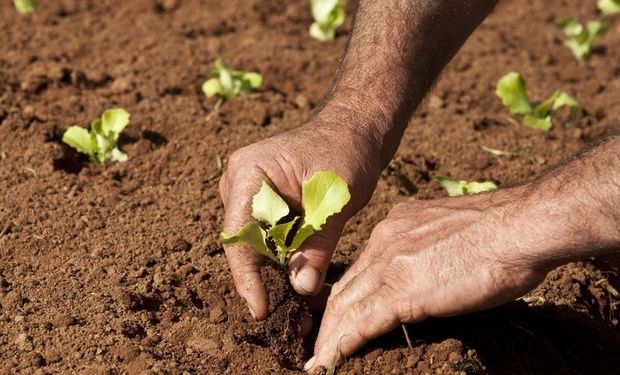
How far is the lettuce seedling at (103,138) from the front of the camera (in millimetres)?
3865

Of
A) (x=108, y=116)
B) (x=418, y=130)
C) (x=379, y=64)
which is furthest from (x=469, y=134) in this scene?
(x=108, y=116)

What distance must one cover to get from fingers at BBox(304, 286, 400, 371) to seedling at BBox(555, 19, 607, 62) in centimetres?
301

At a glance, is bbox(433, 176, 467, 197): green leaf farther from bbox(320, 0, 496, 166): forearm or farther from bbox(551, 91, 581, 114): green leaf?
bbox(551, 91, 581, 114): green leaf

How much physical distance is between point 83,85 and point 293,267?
2.07 metres

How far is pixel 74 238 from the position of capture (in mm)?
3377

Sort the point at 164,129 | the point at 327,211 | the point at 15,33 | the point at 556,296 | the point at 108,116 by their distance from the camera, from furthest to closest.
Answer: the point at 15,33 → the point at 164,129 → the point at 108,116 → the point at 556,296 → the point at 327,211

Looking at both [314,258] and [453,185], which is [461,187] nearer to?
[453,185]

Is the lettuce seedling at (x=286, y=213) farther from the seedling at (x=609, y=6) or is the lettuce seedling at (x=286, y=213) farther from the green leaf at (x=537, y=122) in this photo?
the seedling at (x=609, y=6)

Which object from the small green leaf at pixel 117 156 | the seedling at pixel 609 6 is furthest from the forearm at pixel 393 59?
the seedling at pixel 609 6

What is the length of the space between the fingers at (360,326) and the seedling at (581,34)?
9.89 feet

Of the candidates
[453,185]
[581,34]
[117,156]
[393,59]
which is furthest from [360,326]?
[581,34]

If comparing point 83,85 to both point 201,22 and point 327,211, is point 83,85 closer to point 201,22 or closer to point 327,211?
point 201,22

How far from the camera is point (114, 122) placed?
393cm

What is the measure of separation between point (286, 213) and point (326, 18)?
8.73 feet
